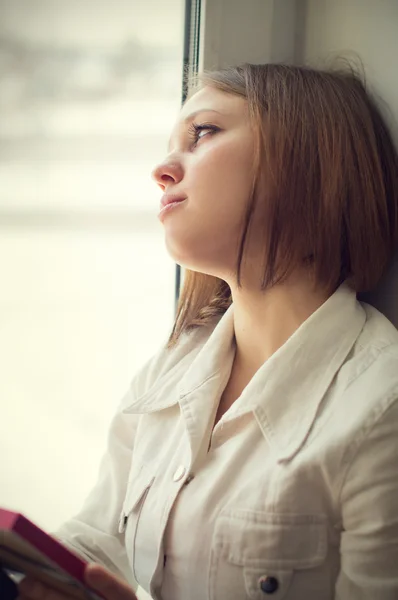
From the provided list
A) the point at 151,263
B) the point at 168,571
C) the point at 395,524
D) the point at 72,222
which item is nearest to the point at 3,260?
the point at 72,222

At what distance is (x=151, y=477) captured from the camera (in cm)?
78

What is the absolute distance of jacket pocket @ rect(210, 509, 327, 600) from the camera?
2.01 ft

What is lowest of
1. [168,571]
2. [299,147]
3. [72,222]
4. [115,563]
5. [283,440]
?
[115,563]

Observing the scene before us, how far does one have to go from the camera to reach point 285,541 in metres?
0.61

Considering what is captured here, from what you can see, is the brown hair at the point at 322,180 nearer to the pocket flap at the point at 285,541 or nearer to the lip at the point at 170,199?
the lip at the point at 170,199

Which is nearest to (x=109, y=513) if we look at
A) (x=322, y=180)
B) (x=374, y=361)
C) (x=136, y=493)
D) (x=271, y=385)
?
(x=136, y=493)

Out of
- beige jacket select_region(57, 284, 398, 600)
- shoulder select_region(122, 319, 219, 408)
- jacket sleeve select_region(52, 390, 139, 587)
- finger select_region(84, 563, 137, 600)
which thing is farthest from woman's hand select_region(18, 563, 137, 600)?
shoulder select_region(122, 319, 219, 408)

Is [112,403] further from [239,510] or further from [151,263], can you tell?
[239,510]

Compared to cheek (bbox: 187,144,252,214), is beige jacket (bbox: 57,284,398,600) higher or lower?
lower

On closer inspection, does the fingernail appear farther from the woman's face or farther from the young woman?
the woman's face

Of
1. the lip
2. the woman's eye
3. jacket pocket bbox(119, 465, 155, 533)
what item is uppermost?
the woman's eye

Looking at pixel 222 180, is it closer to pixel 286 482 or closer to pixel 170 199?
pixel 170 199

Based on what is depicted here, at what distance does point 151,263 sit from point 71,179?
0.83 ft

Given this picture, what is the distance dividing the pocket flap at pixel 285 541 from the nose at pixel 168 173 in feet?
1.70
